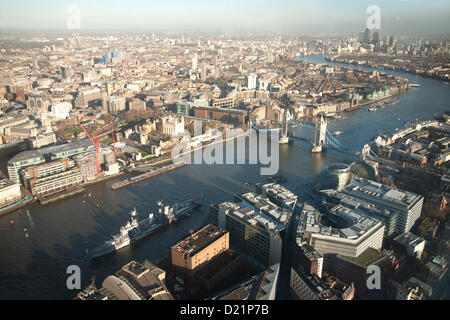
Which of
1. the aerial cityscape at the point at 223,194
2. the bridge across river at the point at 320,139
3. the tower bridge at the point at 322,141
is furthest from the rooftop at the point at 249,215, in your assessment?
the bridge across river at the point at 320,139

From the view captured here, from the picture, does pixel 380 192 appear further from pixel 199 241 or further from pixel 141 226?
pixel 141 226

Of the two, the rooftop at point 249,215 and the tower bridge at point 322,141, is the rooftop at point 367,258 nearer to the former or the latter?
the rooftop at point 249,215

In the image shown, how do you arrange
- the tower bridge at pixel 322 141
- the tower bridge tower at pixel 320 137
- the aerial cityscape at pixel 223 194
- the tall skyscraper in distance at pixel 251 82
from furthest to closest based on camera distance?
the tall skyscraper in distance at pixel 251 82, the tower bridge tower at pixel 320 137, the tower bridge at pixel 322 141, the aerial cityscape at pixel 223 194

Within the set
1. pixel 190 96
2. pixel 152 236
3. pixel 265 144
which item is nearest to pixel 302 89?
pixel 190 96

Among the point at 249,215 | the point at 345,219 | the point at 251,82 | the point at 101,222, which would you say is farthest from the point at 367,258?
the point at 251,82

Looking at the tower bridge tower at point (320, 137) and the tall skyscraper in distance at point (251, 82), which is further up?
the tall skyscraper in distance at point (251, 82)

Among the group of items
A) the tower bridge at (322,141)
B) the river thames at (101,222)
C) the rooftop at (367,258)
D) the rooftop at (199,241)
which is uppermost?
the tower bridge at (322,141)

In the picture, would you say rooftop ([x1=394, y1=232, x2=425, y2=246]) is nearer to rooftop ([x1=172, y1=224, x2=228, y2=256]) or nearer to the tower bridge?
rooftop ([x1=172, y1=224, x2=228, y2=256])
